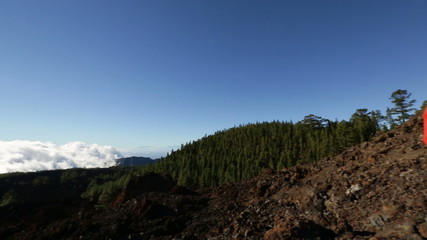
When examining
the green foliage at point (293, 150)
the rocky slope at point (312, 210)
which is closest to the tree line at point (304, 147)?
the green foliage at point (293, 150)

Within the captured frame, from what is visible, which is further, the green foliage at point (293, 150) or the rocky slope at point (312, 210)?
the green foliage at point (293, 150)

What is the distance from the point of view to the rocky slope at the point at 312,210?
12766 millimetres

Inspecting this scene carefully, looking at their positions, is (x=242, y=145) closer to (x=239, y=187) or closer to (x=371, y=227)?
(x=239, y=187)

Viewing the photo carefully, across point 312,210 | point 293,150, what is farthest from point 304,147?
point 312,210

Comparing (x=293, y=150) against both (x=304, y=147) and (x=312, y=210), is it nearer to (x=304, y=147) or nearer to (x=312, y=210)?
(x=304, y=147)

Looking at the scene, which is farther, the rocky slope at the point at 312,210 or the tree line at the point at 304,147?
the tree line at the point at 304,147

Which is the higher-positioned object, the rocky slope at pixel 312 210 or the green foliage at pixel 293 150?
the green foliage at pixel 293 150

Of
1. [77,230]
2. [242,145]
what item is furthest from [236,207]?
[242,145]

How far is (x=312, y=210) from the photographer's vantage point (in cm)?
1677

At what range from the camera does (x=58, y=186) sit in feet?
632

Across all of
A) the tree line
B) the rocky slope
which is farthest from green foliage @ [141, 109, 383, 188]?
the rocky slope

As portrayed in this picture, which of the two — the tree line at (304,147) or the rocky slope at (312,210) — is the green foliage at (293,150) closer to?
the tree line at (304,147)

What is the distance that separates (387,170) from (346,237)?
26.3ft

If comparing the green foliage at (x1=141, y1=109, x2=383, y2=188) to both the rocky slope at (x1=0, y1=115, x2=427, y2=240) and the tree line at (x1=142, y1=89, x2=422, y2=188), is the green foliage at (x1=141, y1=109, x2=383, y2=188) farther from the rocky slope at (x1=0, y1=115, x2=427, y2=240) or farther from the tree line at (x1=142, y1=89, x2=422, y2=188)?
the rocky slope at (x1=0, y1=115, x2=427, y2=240)
